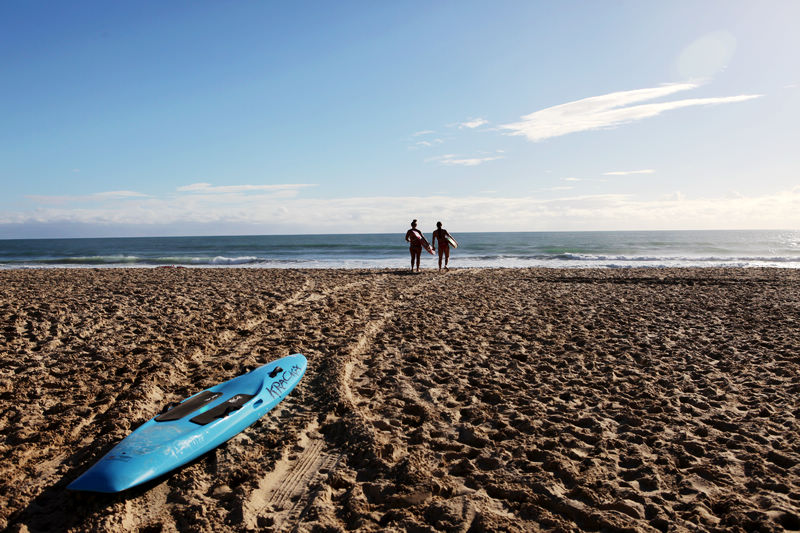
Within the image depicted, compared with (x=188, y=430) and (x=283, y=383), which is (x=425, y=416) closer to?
(x=283, y=383)

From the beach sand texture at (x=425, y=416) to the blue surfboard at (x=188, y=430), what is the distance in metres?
0.12

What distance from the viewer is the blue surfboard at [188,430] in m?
2.91

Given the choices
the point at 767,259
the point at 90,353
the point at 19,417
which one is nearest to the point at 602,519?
the point at 19,417

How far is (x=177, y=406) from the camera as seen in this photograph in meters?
3.91

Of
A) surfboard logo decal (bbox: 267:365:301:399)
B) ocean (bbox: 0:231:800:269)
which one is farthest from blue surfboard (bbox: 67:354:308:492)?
ocean (bbox: 0:231:800:269)

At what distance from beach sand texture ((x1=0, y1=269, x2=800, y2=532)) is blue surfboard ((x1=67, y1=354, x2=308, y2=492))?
0.39 ft

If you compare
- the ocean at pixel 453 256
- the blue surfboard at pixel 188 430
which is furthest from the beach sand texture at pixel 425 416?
the ocean at pixel 453 256

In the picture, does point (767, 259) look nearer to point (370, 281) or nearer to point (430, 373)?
point (370, 281)

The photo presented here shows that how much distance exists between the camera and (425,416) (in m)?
4.12

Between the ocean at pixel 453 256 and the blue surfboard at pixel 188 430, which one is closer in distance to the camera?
the blue surfboard at pixel 188 430

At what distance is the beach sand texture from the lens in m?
2.79

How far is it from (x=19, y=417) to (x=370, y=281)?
9.54m

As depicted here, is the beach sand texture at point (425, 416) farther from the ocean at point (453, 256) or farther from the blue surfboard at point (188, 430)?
the ocean at point (453, 256)

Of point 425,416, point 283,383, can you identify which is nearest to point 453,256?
point 283,383
